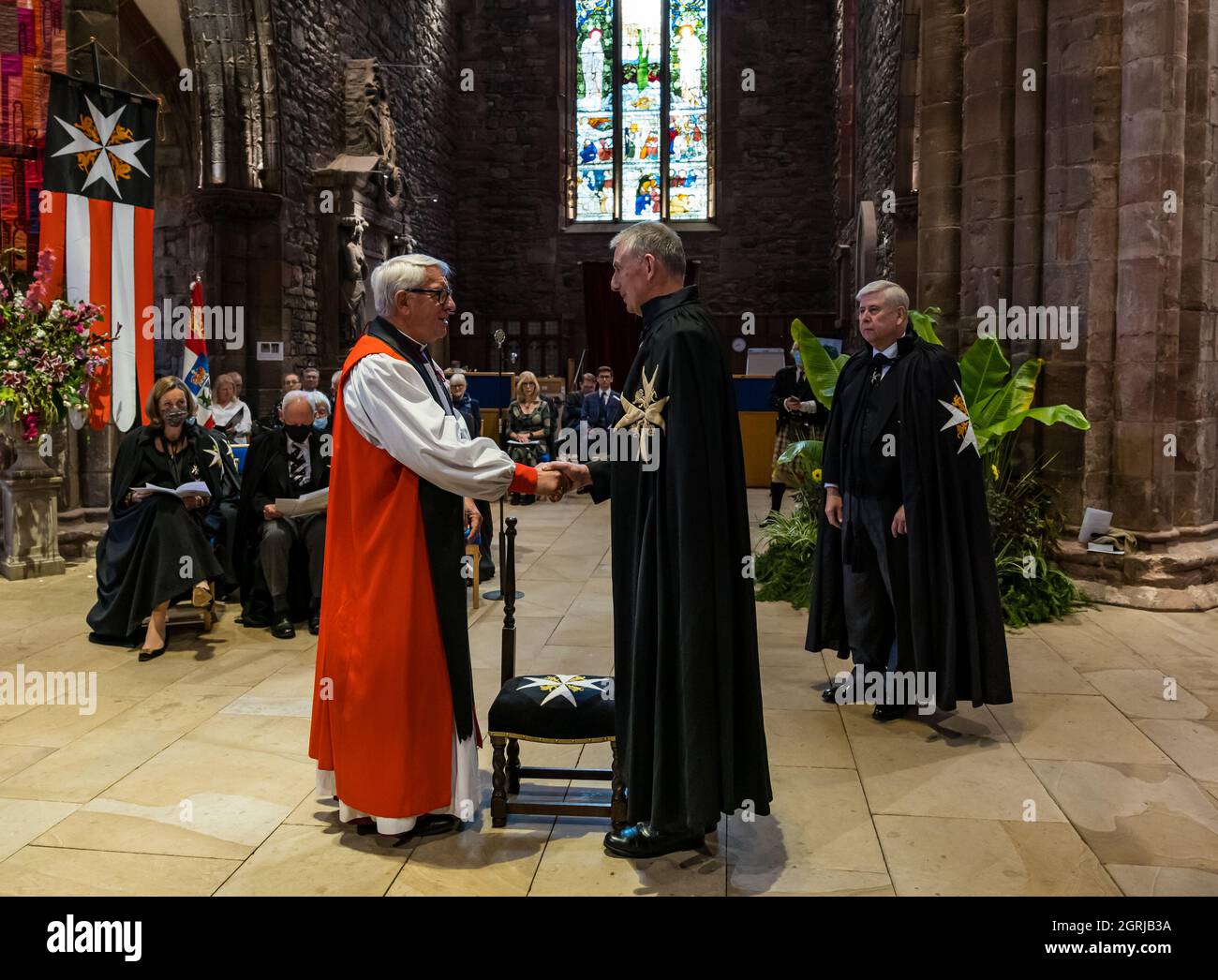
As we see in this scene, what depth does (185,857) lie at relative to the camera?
10.5 ft

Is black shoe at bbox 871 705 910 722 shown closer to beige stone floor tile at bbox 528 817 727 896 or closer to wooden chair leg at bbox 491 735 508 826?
beige stone floor tile at bbox 528 817 727 896

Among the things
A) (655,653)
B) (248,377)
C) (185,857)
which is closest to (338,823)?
(185,857)

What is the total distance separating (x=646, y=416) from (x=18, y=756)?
2.87 m

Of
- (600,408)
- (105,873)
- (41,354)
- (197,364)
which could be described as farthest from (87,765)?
(600,408)

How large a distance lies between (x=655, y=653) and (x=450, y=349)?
1569 cm

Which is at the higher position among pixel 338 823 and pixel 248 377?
pixel 248 377

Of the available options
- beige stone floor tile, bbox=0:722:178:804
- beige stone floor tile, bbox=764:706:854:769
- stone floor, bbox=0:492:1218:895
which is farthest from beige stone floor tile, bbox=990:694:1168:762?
beige stone floor tile, bbox=0:722:178:804

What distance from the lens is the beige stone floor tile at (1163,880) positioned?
2.99 meters

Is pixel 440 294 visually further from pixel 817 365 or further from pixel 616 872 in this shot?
pixel 817 365

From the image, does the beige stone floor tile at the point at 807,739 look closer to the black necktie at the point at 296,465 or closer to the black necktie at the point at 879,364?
the black necktie at the point at 879,364

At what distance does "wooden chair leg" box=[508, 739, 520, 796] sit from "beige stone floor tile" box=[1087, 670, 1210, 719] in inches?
103

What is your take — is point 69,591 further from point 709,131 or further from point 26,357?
point 709,131

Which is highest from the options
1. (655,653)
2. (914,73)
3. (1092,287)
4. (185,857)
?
(914,73)

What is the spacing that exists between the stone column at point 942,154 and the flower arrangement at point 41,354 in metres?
5.58
